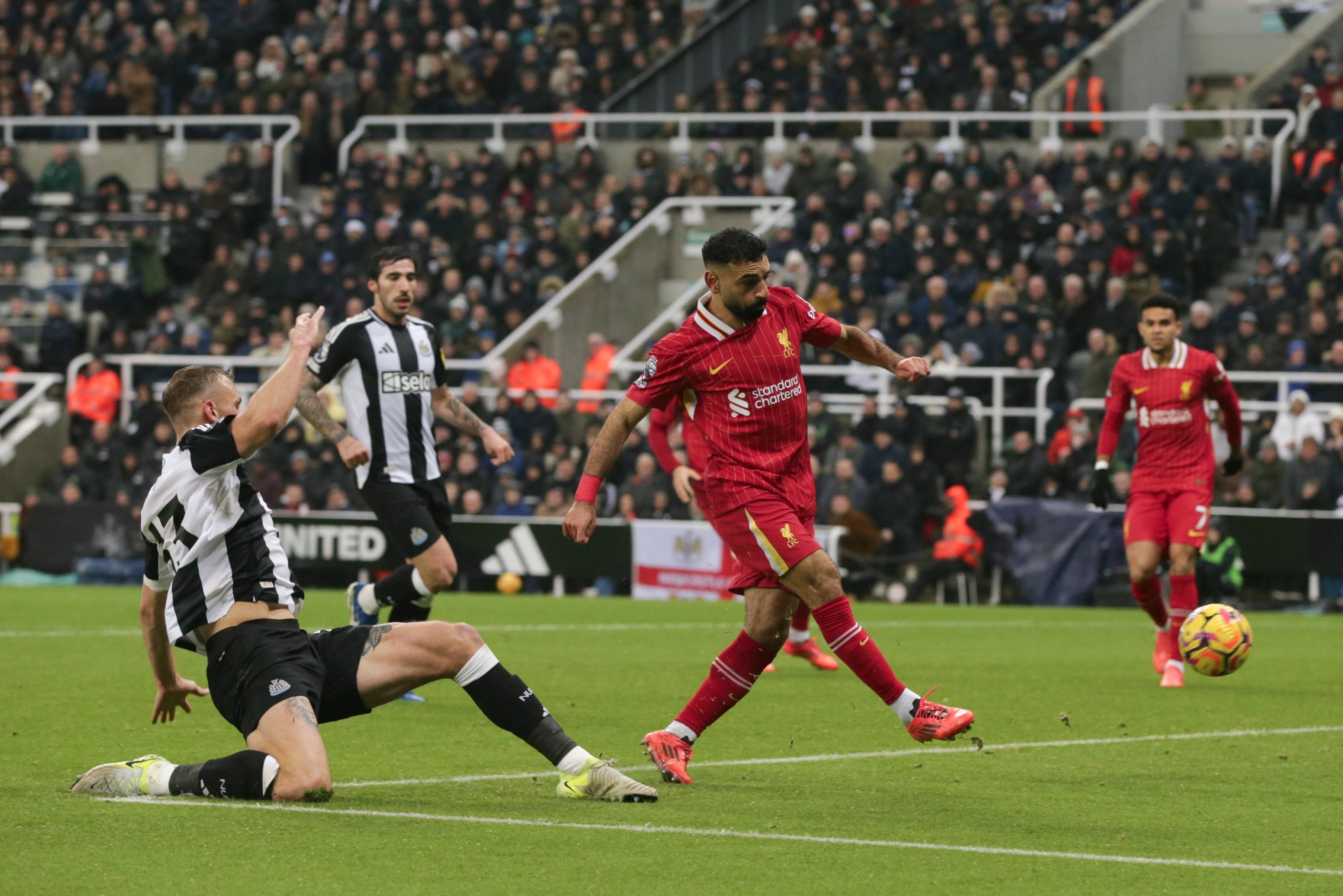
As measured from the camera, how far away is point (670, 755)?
25.2 feet

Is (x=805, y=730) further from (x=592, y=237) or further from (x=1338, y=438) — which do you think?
(x=592, y=237)

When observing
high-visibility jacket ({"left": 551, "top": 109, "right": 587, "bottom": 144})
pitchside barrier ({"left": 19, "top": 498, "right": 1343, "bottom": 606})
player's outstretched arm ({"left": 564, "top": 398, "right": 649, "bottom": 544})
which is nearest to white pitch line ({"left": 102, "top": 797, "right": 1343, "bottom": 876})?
player's outstretched arm ({"left": 564, "top": 398, "right": 649, "bottom": 544})

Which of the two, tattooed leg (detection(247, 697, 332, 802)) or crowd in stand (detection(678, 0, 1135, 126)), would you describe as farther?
crowd in stand (detection(678, 0, 1135, 126))

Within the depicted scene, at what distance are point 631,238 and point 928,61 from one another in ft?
17.3

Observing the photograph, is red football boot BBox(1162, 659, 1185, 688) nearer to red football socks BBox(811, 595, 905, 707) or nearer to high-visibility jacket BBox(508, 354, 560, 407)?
red football socks BBox(811, 595, 905, 707)

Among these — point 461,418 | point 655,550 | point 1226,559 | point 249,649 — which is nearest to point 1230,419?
point 461,418

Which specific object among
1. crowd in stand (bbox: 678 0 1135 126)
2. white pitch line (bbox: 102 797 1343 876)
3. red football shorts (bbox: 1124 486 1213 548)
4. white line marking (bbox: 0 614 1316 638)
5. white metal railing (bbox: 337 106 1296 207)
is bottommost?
white line marking (bbox: 0 614 1316 638)

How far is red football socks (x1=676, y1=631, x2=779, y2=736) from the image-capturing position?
26.1 ft

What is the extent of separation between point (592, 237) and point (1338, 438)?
1126cm

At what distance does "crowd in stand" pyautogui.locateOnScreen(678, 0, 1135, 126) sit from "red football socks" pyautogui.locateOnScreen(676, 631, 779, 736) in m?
20.0

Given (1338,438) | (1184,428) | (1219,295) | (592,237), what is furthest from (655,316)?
(1184,428)

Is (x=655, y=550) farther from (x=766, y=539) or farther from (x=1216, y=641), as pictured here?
(x=766, y=539)

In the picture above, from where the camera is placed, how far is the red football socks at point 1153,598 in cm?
1235

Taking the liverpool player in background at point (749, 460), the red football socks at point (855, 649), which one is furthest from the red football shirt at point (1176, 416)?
the red football socks at point (855, 649)
